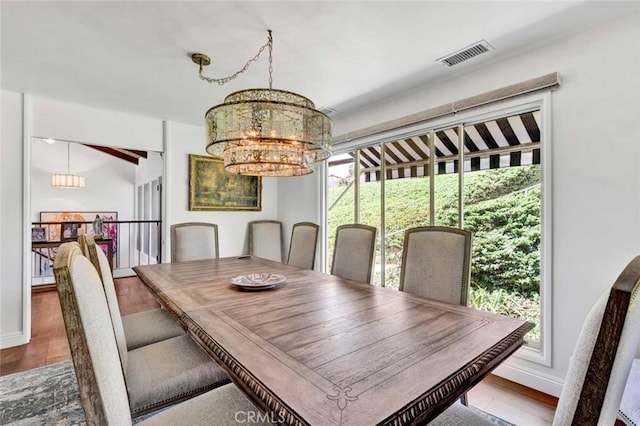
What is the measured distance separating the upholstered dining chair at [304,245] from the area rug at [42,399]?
1.66 m

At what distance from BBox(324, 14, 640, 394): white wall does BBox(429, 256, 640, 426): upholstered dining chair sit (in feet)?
5.10

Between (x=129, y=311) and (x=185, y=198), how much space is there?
156 centimetres

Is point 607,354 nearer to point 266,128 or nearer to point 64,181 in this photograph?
point 266,128

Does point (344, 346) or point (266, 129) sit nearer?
point (344, 346)

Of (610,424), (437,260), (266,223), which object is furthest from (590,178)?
(266,223)

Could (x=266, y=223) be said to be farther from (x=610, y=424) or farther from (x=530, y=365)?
(x=610, y=424)

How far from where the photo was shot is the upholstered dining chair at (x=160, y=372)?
1.28 meters

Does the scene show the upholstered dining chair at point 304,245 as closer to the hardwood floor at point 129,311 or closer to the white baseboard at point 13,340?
the hardwood floor at point 129,311

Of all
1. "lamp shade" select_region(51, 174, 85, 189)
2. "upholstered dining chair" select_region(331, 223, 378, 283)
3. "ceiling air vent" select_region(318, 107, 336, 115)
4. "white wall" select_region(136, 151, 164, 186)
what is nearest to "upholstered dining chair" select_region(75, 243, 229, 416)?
"upholstered dining chair" select_region(331, 223, 378, 283)

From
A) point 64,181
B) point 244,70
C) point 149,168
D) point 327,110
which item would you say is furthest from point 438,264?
point 64,181

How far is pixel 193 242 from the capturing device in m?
3.16

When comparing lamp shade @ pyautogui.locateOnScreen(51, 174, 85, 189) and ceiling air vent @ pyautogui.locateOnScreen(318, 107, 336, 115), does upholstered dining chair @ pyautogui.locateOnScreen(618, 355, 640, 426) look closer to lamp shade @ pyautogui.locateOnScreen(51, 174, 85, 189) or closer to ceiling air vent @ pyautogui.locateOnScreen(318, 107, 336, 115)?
ceiling air vent @ pyautogui.locateOnScreen(318, 107, 336, 115)

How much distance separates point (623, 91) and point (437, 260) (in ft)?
4.91

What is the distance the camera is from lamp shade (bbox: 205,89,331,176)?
69.1 inches
